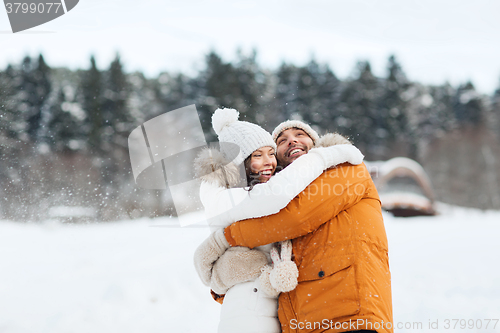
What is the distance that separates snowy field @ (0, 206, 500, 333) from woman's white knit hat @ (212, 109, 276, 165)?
2.16 m

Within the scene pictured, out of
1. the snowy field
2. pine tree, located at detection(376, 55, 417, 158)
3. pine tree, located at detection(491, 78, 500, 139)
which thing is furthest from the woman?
pine tree, located at detection(491, 78, 500, 139)

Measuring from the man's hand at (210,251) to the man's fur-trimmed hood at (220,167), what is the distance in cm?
31

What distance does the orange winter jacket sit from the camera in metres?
1.66

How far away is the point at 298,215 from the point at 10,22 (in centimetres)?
452

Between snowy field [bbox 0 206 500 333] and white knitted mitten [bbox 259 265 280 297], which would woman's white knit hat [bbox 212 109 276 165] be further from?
snowy field [bbox 0 206 500 333]

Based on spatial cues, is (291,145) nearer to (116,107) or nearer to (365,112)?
(116,107)

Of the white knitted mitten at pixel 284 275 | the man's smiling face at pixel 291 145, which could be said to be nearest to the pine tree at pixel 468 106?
the man's smiling face at pixel 291 145

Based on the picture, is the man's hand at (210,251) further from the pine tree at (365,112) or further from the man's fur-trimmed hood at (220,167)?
the pine tree at (365,112)

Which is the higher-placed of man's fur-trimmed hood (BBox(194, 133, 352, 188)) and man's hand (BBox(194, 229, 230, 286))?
man's fur-trimmed hood (BBox(194, 133, 352, 188))

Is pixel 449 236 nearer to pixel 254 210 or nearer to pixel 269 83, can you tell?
pixel 254 210

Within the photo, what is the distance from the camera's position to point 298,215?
1771 mm

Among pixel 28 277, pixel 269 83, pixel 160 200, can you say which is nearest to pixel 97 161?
pixel 160 200

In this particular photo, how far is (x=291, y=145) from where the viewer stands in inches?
97.7

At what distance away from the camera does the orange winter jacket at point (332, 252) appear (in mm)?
1662
